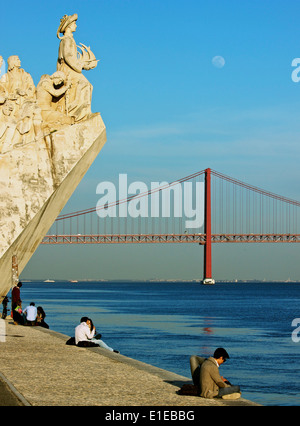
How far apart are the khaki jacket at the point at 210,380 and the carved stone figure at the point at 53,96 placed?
17.2 feet

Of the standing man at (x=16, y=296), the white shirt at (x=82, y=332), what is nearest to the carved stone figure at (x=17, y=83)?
the standing man at (x=16, y=296)

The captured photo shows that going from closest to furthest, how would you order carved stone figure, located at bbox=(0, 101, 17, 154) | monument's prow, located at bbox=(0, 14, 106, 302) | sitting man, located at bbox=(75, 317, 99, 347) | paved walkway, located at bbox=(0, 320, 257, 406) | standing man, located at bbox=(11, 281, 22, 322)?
paved walkway, located at bbox=(0, 320, 257, 406) → sitting man, located at bbox=(75, 317, 99, 347) → monument's prow, located at bbox=(0, 14, 106, 302) → carved stone figure, located at bbox=(0, 101, 17, 154) → standing man, located at bbox=(11, 281, 22, 322)

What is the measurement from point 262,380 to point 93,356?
2258 mm

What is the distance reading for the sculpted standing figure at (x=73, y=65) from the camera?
32.3 feet

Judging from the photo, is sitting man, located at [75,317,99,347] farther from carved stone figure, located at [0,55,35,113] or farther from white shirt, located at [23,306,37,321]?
carved stone figure, located at [0,55,35,113]

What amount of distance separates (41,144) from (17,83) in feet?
4.20

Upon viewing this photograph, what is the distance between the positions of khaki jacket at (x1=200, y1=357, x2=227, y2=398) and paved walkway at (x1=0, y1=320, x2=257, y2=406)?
0.07 m

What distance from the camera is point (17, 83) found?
9961 millimetres

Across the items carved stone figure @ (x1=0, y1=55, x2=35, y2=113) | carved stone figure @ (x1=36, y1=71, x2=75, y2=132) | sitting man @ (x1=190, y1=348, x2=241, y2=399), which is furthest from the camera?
carved stone figure @ (x1=0, y1=55, x2=35, y2=113)

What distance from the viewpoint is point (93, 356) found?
22.9 ft

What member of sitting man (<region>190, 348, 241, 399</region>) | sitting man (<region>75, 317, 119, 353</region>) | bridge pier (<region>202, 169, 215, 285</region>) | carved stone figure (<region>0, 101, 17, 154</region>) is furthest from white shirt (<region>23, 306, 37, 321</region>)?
bridge pier (<region>202, 169, 215, 285</region>)

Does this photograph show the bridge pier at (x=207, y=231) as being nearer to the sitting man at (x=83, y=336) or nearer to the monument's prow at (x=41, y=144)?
the monument's prow at (x=41, y=144)

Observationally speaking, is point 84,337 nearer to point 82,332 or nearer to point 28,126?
point 82,332

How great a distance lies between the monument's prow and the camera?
8.95 m
